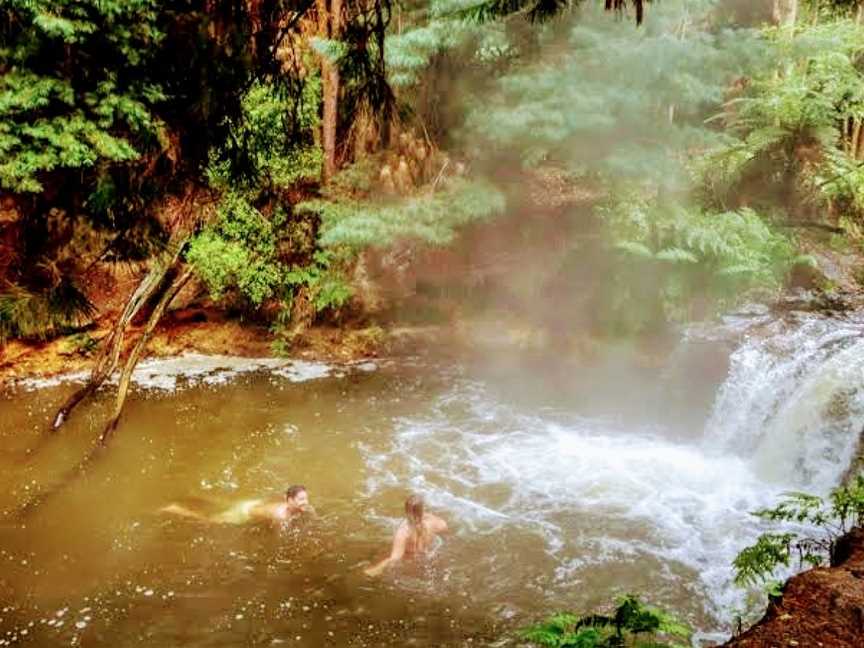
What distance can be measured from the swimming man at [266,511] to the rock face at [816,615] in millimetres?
4538

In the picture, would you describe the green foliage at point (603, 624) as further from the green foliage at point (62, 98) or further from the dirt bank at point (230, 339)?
the dirt bank at point (230, 339)

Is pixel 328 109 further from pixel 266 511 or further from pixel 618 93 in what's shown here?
pixel 266 511

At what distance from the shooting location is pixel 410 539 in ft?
20.3

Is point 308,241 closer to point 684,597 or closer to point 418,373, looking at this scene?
point 418,373

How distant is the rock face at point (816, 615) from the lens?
295cm

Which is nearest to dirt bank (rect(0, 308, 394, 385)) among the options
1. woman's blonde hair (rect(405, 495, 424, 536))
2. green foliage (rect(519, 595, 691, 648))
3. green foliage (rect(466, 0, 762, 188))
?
green foliage (rect(466, 0, 762, 188))

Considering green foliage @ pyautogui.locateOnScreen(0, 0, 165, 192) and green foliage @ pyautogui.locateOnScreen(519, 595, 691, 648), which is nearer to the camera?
green foliage @ pyautogui.locateOnScreen(519, 595, 691, 648)

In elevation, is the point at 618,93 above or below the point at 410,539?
above

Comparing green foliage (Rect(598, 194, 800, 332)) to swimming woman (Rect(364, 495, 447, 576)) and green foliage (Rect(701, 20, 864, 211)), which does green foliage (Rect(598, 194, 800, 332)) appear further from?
swimming woman (Rect(364, 495, 447, 576))

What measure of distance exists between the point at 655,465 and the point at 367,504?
378cm

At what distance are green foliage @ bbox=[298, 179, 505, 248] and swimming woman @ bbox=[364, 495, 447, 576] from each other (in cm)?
514

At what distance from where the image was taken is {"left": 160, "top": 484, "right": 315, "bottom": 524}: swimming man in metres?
6.71

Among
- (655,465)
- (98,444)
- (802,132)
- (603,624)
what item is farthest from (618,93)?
(98,444)

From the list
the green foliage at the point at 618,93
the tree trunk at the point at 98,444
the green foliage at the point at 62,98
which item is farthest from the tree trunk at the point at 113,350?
the green foliage at the point at 618,93
